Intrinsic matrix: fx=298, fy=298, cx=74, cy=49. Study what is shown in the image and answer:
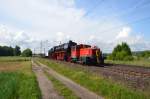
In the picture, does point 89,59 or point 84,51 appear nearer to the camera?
point 89,59

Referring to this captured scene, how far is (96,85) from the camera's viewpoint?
1919cm

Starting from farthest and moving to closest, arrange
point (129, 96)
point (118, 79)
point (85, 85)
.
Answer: point (85, 85) → point (118, 79) → point (129, 96)

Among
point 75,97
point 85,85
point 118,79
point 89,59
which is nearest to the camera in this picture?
point 75,97

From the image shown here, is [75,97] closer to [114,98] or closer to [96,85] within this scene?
[114,98]

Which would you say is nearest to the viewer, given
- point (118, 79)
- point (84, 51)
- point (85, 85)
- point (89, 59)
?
point (118, 79)

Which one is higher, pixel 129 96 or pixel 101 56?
pixel 101 56

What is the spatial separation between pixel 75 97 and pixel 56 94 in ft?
7.19

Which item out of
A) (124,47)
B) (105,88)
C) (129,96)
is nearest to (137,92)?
(129,96)

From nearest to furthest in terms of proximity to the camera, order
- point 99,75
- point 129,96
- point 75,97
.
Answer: point 129,96 → point 75,97 → point 99,75

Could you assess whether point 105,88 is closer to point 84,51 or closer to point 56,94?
point 56,94

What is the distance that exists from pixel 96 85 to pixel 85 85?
1.79 meters

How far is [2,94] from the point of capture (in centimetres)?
1711

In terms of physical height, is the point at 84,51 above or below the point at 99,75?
above

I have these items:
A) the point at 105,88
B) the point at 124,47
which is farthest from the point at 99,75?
the point at 124,47
